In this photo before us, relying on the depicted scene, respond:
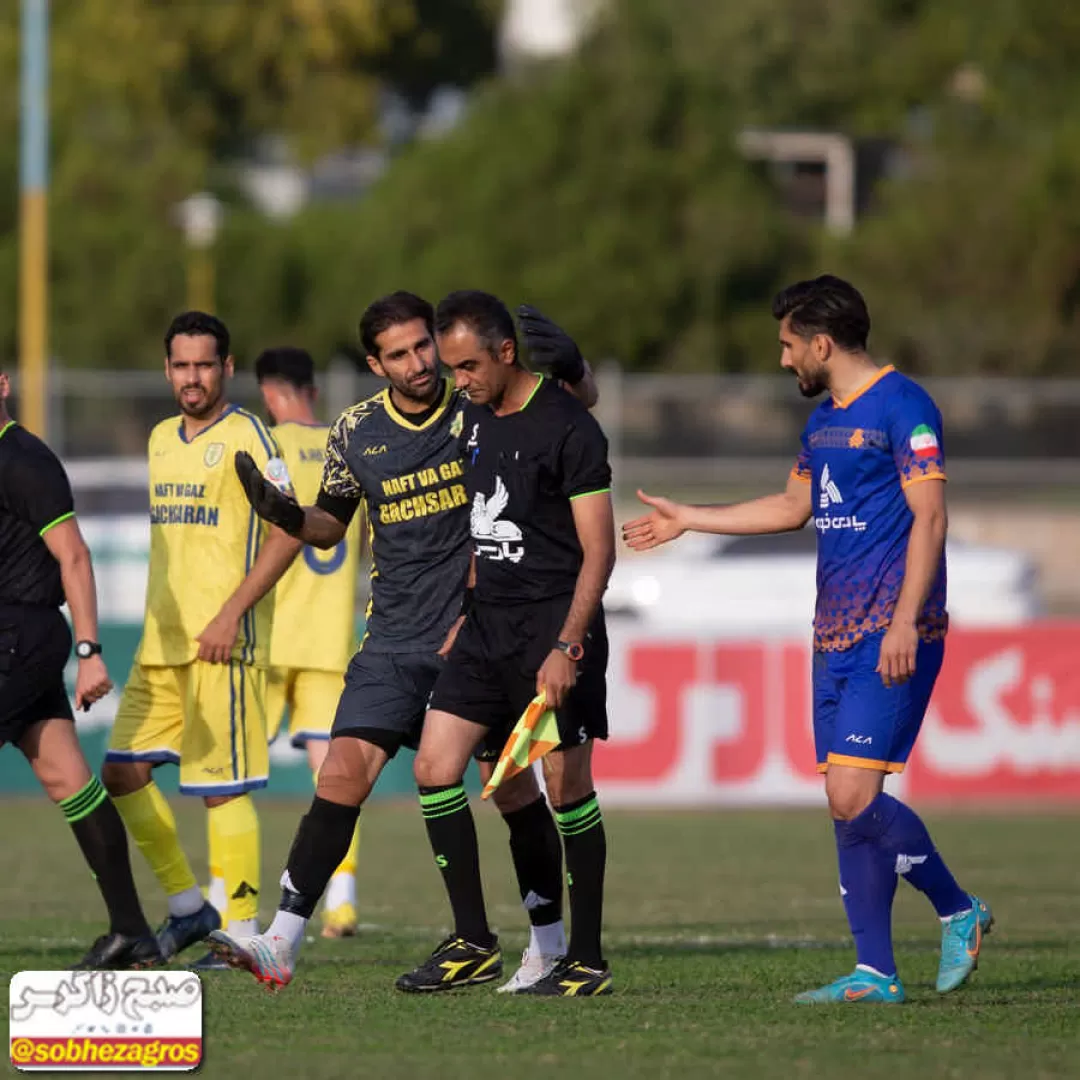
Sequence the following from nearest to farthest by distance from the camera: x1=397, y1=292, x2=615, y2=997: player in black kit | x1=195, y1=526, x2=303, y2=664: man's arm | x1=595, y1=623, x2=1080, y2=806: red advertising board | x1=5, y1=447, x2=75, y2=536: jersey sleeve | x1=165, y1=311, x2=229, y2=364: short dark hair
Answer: x1=397, y1=292, x2=615, y2=997: player in black kit → x1=5, y1=447, x2=75, y2=536: jersey sleeve → x1=195, y1=526, x2=303, y2=664: man's arm → x1=165, y1=311, x2=229, y2=364: short dark hair → x1=595, y1=623, x2=1080, y2=806: red advertising board

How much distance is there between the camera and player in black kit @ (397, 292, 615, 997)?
23.7 ft

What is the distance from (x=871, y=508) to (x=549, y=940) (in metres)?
1.78

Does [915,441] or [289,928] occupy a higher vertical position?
[915,441]

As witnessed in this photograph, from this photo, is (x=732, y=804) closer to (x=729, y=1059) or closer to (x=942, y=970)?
(x=942, y=970)

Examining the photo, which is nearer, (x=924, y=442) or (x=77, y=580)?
(x=924, y=442)

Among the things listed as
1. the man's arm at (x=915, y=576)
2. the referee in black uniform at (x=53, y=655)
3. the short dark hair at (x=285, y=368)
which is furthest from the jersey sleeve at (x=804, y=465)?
the short dark hair at (x=285, y=368)

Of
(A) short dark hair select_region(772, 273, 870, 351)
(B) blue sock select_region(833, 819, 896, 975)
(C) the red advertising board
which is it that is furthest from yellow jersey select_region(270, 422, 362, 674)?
(C) the red advertising board

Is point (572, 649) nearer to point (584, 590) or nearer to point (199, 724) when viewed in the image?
point (584, 590)

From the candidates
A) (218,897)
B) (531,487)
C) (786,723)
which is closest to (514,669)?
(531,487)

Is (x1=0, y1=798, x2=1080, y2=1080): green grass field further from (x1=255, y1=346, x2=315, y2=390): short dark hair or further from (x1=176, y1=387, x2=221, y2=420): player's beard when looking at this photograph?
(x1=255, y1=346, x2=315, y2=390): short dark hair

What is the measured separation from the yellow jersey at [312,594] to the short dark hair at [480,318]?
2.84 m

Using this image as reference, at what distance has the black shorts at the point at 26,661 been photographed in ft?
25.9

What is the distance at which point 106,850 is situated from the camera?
813 cm

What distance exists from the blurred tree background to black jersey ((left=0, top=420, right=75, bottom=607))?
3229cm
